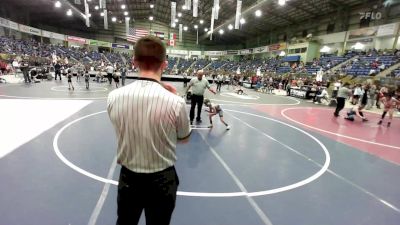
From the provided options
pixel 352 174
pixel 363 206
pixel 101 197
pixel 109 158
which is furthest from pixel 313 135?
pixel 101 197

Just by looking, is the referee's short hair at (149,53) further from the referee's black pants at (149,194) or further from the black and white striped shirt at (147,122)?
the referee's black pants at (149,194)

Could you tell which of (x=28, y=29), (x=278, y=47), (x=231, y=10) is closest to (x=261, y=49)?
(x=278, y=47)

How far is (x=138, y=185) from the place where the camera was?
1.65 metres

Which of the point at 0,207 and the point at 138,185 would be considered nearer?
the point at 138,185

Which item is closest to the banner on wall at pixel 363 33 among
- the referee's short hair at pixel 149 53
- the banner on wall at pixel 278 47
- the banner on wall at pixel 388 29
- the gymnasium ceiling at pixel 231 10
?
the banner on wall at pixel 388 29

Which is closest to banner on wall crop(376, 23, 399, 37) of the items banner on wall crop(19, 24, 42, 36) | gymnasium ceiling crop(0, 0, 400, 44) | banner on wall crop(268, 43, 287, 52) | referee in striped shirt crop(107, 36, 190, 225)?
gymnasium ceiling crop(0, 0, 400, 44)

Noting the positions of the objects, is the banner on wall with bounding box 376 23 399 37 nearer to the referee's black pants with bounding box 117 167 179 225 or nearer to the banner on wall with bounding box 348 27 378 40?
the banner on wall with bounding box 348 27 378 40

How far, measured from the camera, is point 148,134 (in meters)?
1.57

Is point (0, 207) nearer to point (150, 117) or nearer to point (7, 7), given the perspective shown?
point (150, 117)

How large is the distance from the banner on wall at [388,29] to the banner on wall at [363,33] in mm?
734

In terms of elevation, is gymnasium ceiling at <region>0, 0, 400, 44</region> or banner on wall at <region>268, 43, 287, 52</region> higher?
gymnasium ceiling at <region>0, 0, 400, 44</region>

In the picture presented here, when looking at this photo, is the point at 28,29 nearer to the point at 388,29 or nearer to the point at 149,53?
the point at 149,53

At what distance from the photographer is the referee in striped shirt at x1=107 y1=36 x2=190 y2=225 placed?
5.04 ft

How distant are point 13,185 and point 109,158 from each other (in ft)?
5.50
